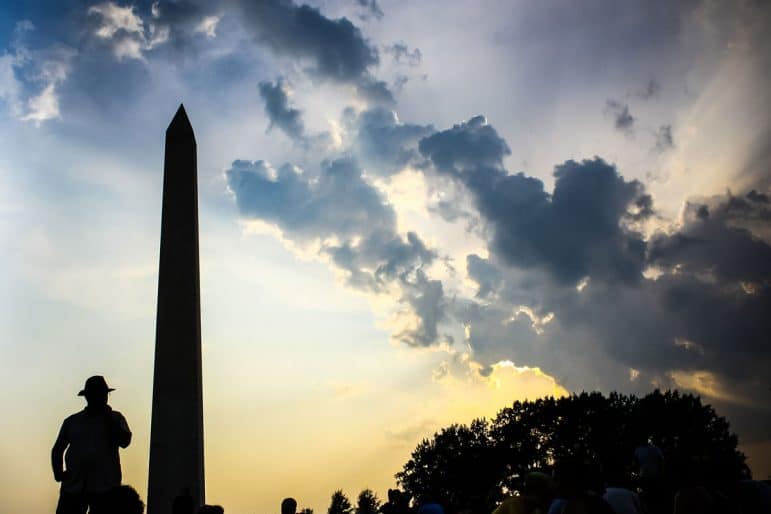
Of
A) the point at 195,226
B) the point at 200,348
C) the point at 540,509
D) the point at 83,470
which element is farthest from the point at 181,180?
the point at 540,509

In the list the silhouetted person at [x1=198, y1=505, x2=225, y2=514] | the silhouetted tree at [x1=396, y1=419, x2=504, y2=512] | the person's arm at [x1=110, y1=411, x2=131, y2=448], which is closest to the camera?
the person's arm at [x1=110, y1=411, x2=131, y2=448]

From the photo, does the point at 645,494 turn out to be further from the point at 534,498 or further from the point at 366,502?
the point at 366,502

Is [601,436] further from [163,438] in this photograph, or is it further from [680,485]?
[680,485]

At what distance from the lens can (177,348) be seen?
16.0 meters

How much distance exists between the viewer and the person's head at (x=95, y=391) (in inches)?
244

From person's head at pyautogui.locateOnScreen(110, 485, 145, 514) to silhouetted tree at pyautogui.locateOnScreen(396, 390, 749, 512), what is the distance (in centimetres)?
4333

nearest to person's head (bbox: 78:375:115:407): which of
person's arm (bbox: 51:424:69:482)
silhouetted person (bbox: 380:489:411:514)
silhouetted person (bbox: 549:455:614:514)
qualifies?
person's arm (bbox: 51:424:69:482)

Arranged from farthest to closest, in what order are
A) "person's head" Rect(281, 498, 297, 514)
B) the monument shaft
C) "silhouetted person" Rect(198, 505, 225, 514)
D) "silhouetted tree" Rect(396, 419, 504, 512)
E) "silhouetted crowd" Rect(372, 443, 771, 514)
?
"silhouetted tree" Rect(396, 419, 504, 512) < the monument shaft < "person's head" Rect(281, 498, 297, 514) < "silhouetted person" Rect(198, 505, 225, 514) < "silhouetted crowd" Rect(372, 443, 771, 514)

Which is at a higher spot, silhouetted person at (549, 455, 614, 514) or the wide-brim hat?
the wide-brim hat

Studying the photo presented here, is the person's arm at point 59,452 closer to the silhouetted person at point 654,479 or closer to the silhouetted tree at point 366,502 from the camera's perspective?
the silhouetted person at point 654,479

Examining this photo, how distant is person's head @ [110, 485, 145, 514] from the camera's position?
430cm

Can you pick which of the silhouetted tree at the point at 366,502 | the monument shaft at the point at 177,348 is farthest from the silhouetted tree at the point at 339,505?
the monument shaft at the point at 177,348

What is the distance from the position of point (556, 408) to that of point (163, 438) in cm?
4525

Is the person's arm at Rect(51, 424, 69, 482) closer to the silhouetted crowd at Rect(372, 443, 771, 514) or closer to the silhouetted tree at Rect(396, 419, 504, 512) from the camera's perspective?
the silhouetted crowd at Rect(372, 443, 771, 514)
